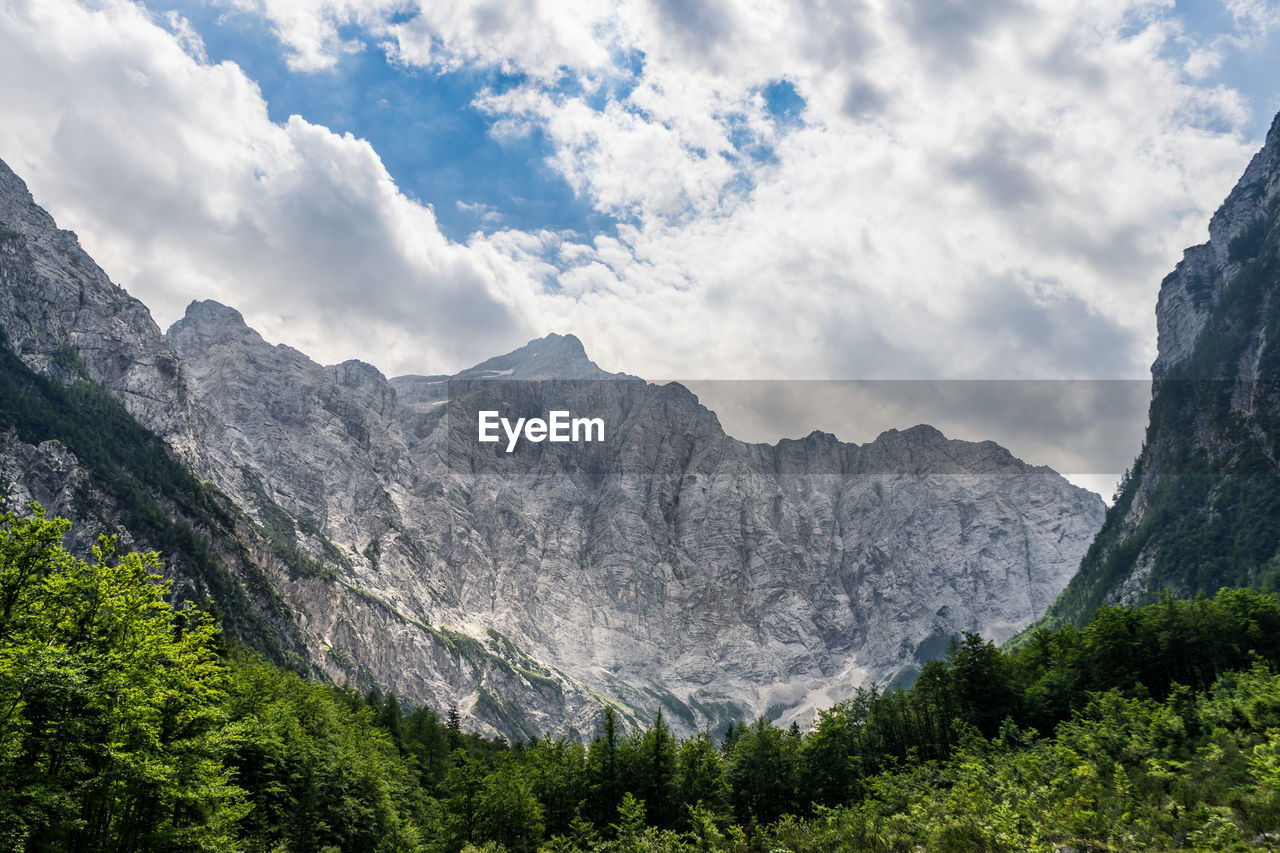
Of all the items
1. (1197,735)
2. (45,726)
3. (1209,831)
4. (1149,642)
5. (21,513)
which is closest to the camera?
(1209,831)

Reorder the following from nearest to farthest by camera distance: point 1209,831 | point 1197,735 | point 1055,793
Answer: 1. point 1209,831
2. point 1055,793
3. point 1197,735

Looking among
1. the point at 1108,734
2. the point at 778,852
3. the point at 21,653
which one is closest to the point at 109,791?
the point at 21,653

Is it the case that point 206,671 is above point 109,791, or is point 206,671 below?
above

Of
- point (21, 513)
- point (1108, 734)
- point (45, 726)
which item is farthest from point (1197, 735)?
point (21, 513)

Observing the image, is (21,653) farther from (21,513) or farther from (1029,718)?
(21,513)

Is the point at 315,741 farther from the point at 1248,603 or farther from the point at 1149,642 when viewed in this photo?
the point at 1248,603

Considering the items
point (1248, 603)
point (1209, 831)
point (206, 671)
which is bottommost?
point (1209, 831)

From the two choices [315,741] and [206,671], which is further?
[315,741]
